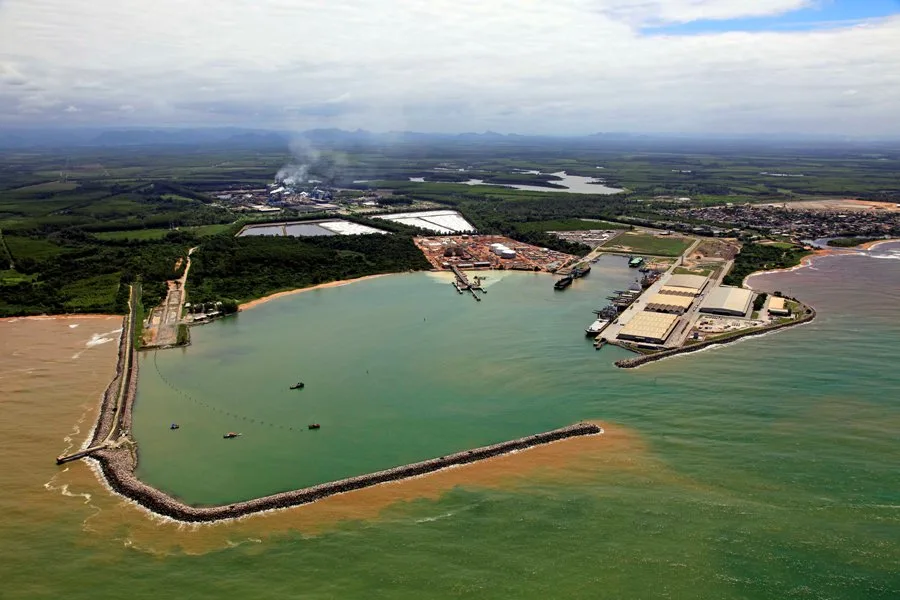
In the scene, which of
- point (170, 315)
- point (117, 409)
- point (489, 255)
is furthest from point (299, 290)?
point (117, 409)

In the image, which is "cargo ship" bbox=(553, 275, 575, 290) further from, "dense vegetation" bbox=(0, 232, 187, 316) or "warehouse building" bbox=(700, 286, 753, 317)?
"dense vegetation" bbox=(0, 232, 187, 316)

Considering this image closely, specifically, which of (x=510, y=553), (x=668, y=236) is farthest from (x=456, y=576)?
(x=668, y=236)

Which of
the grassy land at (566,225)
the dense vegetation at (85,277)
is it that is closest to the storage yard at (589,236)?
the grassy land at (566,225)

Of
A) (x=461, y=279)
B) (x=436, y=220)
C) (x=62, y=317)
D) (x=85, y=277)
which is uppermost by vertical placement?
(x=436, y=220)

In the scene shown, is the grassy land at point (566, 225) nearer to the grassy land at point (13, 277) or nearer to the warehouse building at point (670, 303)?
the warehouse building at point (670, 303)

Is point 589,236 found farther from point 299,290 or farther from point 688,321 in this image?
point 299,290
